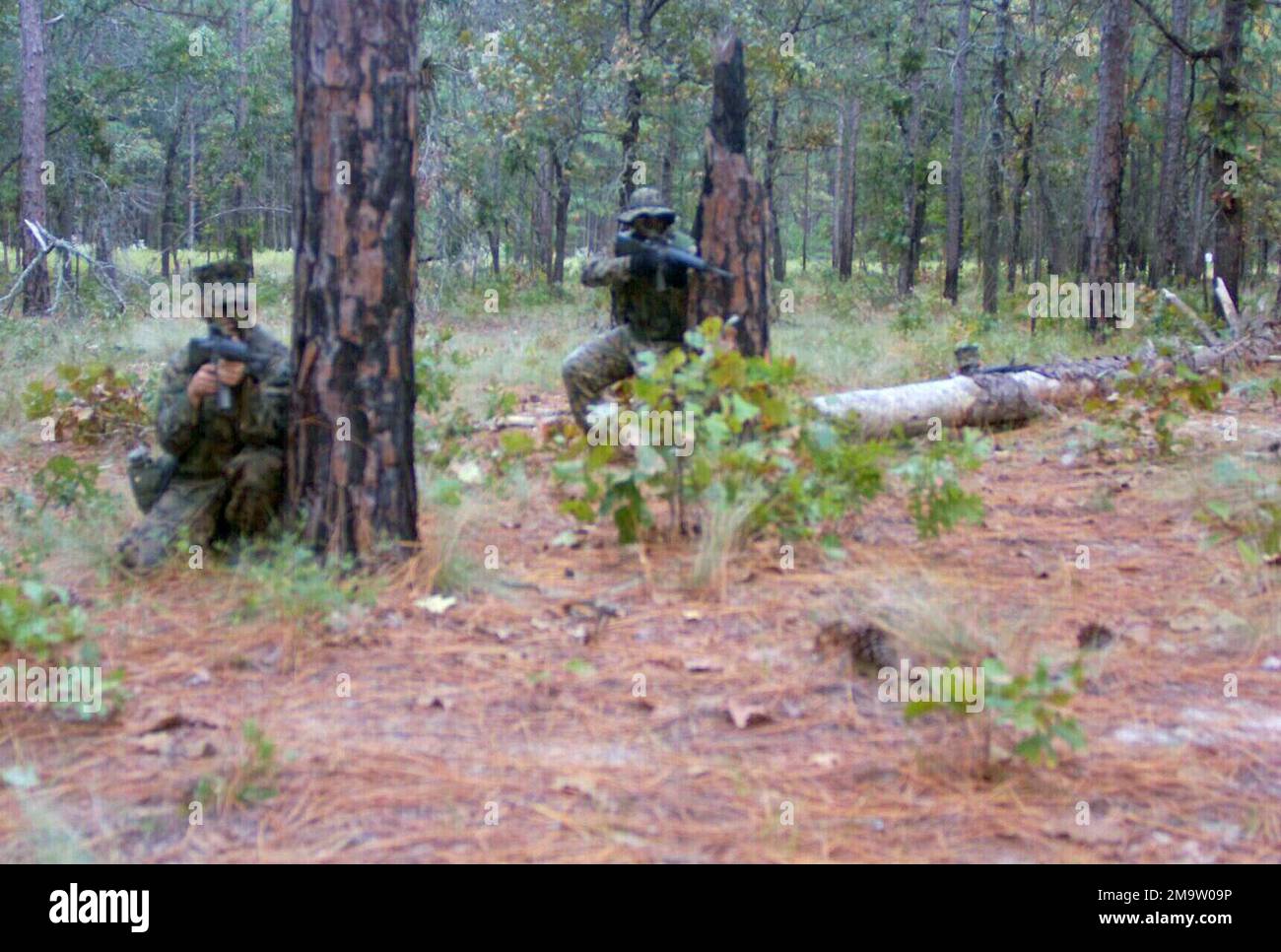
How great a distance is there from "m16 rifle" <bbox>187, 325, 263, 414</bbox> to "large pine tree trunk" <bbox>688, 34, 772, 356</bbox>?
2.63 meters

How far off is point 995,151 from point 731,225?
44.0 feet

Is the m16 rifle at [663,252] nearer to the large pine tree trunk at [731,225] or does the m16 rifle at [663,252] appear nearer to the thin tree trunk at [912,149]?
the large pine tree trunk at [731,225]

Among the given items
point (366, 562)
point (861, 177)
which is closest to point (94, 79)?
point (861, 177)

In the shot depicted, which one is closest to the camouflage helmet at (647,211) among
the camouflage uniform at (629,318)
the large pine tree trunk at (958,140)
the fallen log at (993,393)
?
the camouflage uniform at (629,318)

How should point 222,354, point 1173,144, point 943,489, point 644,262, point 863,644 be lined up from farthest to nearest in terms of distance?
1. point 1173,144
2. point 644,262
3. point 943,489
4. point 222,354
5. point 863,644

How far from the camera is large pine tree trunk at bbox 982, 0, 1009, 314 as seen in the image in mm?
18109

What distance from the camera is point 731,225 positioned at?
6.95 metres

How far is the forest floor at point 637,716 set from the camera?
304 centimetres

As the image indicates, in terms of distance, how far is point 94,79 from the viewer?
872 inches

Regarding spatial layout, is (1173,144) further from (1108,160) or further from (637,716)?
(637,716)

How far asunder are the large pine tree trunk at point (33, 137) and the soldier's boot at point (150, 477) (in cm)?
1210

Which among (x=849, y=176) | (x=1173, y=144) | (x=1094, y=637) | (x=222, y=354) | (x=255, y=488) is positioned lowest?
(x=1094, y=637)

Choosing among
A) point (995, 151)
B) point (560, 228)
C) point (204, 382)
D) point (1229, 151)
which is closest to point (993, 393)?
point (204, 382)

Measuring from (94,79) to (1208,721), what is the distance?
22781 millimetres
